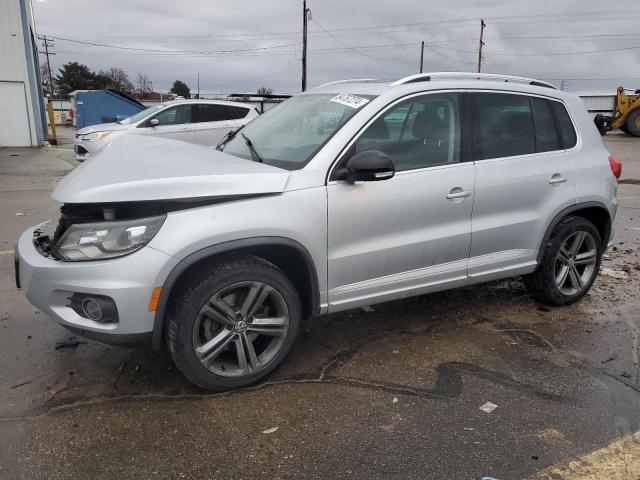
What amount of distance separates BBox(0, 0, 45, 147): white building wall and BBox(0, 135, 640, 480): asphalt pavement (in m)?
18.0

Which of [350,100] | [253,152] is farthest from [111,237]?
[350,100]

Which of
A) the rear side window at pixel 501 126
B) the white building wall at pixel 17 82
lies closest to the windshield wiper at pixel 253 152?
the rear side window at pixel 501 126

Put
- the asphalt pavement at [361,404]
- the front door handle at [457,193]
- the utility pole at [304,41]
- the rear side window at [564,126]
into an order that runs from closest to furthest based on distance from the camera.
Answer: the asphalt pavement at [361,404]
the front door handle at [457,193]
the rear side window at [564,126]
the utility pole at [304,41]

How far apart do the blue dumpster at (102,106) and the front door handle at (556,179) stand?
18.0m

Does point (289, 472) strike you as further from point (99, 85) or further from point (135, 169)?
point (99, 85)

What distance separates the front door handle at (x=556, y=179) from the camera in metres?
4.19

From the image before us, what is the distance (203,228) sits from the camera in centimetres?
287

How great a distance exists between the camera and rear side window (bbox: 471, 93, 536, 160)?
13.0 feet

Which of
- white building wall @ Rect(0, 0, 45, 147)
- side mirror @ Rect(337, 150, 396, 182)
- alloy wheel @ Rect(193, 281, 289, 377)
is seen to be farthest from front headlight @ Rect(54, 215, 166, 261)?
white building wall @ Rect(0, 0, 45, 147)

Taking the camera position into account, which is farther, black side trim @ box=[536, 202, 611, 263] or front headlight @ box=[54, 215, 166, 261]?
black side trim @ box=[536, 202, 611, 263]

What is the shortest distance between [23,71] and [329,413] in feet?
67.8

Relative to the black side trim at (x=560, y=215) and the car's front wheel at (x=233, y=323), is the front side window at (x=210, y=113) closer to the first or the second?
the black side trim at (x=560, y=215)

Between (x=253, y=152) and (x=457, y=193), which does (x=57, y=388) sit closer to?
(x=253, y=152)

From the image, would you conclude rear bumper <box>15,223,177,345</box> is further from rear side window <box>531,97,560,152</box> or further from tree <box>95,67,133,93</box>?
tree <box>95,67,133,93</box>
